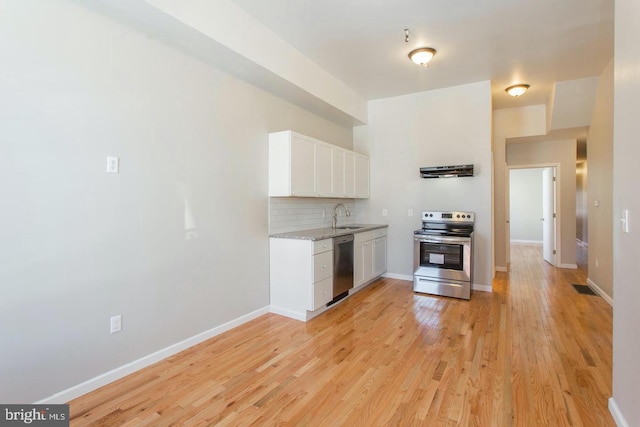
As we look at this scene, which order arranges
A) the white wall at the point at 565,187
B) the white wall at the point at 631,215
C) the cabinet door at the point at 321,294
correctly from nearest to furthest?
the white wall at the point at 631,215 → the cabinet door at the point at 321,294 → the white wall at the point at 565,187

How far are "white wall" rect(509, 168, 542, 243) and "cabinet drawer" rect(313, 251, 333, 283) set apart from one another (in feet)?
26.8

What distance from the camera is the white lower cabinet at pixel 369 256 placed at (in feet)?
14.5

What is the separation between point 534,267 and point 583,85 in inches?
134

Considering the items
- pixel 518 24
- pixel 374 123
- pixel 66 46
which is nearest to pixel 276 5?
pixel 66 46

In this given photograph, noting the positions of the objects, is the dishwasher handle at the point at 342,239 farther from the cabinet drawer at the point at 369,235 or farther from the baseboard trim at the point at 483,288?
the baseboard trim at the point at 483,288

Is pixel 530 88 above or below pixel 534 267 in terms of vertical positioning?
above

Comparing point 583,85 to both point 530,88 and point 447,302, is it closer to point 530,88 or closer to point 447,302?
point 530,88

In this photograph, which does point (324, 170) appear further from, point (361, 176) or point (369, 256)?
point (369, 256)

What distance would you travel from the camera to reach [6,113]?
1.84 metres

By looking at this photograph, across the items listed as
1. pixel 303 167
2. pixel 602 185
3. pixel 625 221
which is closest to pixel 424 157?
pixel 303 167

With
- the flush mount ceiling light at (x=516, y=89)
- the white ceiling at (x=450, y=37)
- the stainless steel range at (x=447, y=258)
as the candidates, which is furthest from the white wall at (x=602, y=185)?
the stainless steel range at (x=447, y=258)

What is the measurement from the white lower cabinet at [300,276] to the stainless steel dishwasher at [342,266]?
0.30 ft

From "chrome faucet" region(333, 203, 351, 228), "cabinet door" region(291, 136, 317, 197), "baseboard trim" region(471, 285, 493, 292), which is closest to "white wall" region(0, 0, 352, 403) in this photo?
"cabinet door" region(291, 136, 317, 197)

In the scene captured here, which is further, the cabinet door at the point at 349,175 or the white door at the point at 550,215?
the white door at the point at 550,215
